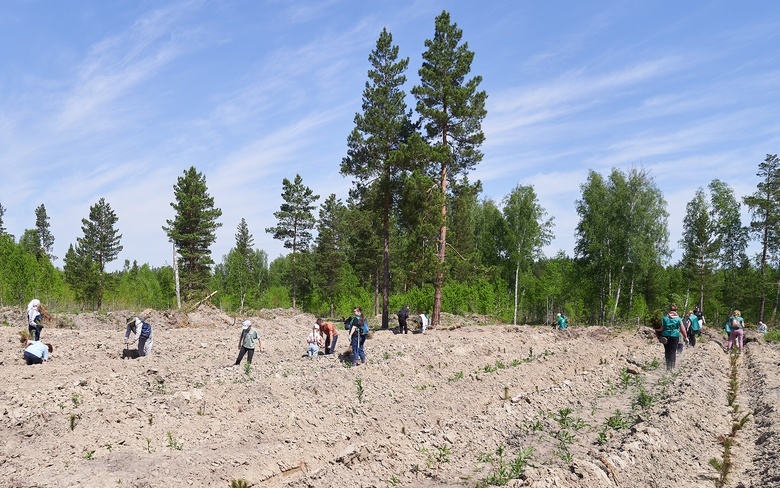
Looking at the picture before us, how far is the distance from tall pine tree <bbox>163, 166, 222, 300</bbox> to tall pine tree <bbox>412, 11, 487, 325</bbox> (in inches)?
888

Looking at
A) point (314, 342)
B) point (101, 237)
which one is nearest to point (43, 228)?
point (101, 237)

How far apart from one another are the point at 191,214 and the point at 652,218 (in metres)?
35.5

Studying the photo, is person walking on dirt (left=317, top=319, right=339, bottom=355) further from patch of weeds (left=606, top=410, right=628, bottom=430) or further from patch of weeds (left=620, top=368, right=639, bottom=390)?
patch of weeds (left=606, top=410, right=628, bottom=430)

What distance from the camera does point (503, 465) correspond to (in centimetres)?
724

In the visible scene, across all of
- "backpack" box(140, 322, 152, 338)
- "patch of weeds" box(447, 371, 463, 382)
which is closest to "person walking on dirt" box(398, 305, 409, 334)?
"patch of weeds" box(447, 371, 463, 382)

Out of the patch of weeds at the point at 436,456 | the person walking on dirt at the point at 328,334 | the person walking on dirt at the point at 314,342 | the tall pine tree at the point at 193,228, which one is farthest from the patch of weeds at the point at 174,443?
the tall pine tree at the point at 193,228

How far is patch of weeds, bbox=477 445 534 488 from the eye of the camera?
6.64 metres

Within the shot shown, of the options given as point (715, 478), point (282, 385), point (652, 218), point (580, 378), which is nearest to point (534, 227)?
point (652, 218)

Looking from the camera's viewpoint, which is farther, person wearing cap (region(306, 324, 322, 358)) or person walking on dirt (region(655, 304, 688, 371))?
person wearing cap (region(306, 324, 322, 358))

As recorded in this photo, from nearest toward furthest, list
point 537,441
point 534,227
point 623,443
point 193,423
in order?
point 623,443 < point 537,441 < point 193,423 < point 534,227

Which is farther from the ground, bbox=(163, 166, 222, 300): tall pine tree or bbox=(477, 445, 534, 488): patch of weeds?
bbox=(163, 166, 222, 300): tall pine tree

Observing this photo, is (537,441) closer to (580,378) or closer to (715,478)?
(715,478)

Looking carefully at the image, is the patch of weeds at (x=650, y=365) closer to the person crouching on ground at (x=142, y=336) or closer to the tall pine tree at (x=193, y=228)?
the person crouching on ground at (x=142, y=336)

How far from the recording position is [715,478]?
7.00m
